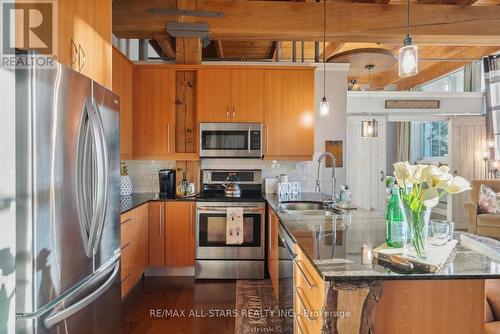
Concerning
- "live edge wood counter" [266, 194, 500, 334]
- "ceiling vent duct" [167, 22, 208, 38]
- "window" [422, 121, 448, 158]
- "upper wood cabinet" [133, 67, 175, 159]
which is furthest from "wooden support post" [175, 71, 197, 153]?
"window" [422, 121, 448, 158]

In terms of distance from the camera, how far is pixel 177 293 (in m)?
3.12

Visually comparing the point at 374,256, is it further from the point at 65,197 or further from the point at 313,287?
the point at 65,197

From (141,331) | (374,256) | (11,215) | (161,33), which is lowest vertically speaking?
(141,331)

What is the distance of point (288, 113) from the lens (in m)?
3.66

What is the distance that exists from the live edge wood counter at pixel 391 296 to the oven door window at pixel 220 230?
6.43ft

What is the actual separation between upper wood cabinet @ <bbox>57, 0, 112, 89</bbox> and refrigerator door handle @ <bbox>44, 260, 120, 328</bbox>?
1.18m

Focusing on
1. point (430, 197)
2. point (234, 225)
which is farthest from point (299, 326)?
point (234, 225)

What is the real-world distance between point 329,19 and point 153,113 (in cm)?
231

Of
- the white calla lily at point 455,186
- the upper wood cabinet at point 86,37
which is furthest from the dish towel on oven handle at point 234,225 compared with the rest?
the white calla lily at point 455,186

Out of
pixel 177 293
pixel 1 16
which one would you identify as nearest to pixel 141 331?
pixel 177 293

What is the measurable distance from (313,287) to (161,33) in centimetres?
335

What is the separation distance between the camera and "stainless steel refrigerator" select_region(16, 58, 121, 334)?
1.25 m

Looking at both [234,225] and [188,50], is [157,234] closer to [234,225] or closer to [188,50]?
[234,225]

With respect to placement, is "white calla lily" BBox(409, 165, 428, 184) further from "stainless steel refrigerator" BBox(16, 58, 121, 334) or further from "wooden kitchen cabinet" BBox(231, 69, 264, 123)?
"wooden kitchen cabinet" BBox(231, 69, 264, 123)
